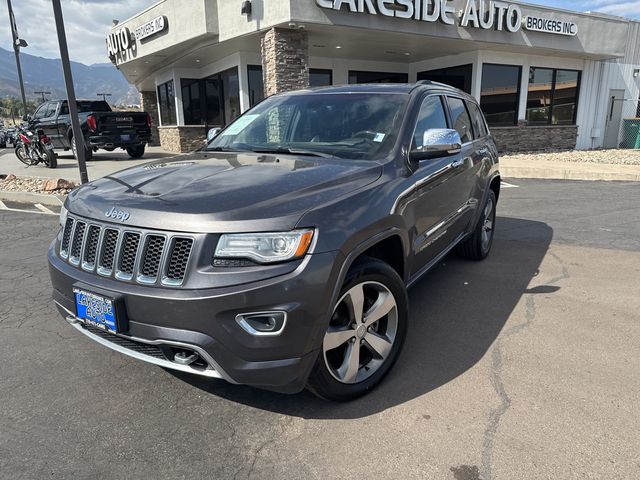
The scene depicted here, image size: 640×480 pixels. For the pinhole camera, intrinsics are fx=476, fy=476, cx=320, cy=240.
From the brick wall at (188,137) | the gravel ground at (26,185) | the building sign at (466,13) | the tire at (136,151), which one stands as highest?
the building sign at (466,13)

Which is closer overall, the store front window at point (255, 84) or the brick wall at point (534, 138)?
the store front window at point (255, 84)

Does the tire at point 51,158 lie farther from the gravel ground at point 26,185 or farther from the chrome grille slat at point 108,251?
the chrome grille slat at point 108,251

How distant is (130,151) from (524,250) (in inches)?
623

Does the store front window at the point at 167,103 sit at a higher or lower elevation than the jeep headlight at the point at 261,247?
higher

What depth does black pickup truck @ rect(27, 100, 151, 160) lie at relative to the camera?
15516mm

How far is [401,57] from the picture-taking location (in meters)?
18.0

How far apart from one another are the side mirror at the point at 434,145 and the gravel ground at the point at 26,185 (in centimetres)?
869

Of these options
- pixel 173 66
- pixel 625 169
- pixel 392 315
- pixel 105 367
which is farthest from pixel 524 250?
pixel 173 66

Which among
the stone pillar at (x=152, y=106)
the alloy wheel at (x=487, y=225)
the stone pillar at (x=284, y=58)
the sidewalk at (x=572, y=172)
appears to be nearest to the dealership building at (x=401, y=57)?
the stone pillar at (x=284, y=58)

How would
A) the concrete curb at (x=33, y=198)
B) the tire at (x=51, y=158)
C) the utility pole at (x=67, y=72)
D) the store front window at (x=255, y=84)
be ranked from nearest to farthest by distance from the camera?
the utility pole at (x=67, y=72)
the concrete curb at (x=33, y=198)
the tire at (x=51, y=158)
the store front window at (x=255, y=84)

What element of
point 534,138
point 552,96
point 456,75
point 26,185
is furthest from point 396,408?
point 552,96

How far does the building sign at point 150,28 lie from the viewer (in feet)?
50.8

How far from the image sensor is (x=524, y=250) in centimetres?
586

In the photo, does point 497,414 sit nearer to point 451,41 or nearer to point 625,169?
point 625,169
